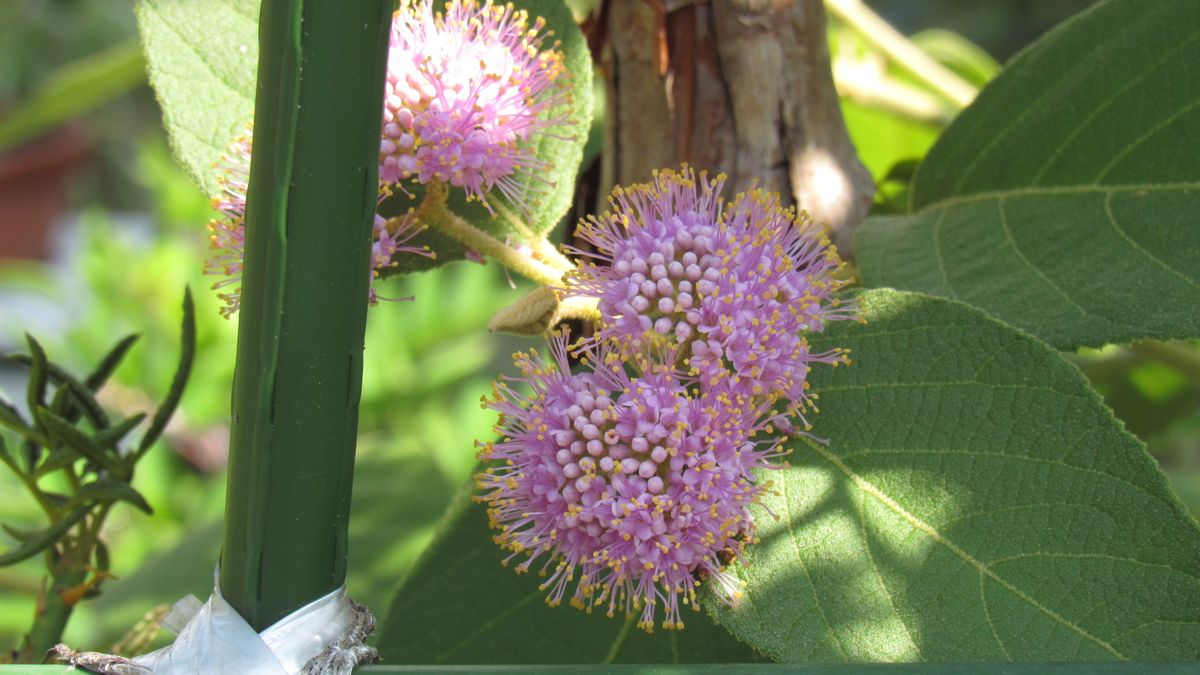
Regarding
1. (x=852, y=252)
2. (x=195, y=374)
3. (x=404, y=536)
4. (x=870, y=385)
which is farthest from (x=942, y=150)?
(x=195, y=374)

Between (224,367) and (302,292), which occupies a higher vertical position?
(302,292)

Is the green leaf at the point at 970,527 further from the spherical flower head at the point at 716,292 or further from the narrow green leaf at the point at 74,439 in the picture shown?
the narrow green leaf at the point at 74,439

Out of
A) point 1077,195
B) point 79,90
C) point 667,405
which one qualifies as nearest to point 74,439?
point 667,405

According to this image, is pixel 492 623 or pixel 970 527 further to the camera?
pixel 492 623

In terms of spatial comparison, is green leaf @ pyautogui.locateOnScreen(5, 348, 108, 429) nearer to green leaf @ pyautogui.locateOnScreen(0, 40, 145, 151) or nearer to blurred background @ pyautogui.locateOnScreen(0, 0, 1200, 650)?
blurred background @ pyautogui.locateOnScreen(0, 0, 1200, 650)

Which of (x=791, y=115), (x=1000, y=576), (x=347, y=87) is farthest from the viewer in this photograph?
(x=791, y=115)

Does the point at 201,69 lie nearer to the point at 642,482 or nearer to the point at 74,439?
the point at 74,439

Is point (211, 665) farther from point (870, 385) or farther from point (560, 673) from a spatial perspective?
point (870, 385)

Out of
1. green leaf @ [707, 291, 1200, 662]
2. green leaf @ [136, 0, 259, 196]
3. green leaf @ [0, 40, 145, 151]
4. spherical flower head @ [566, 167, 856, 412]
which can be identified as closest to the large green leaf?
green leaf @ [136, 0, 259, 196]
